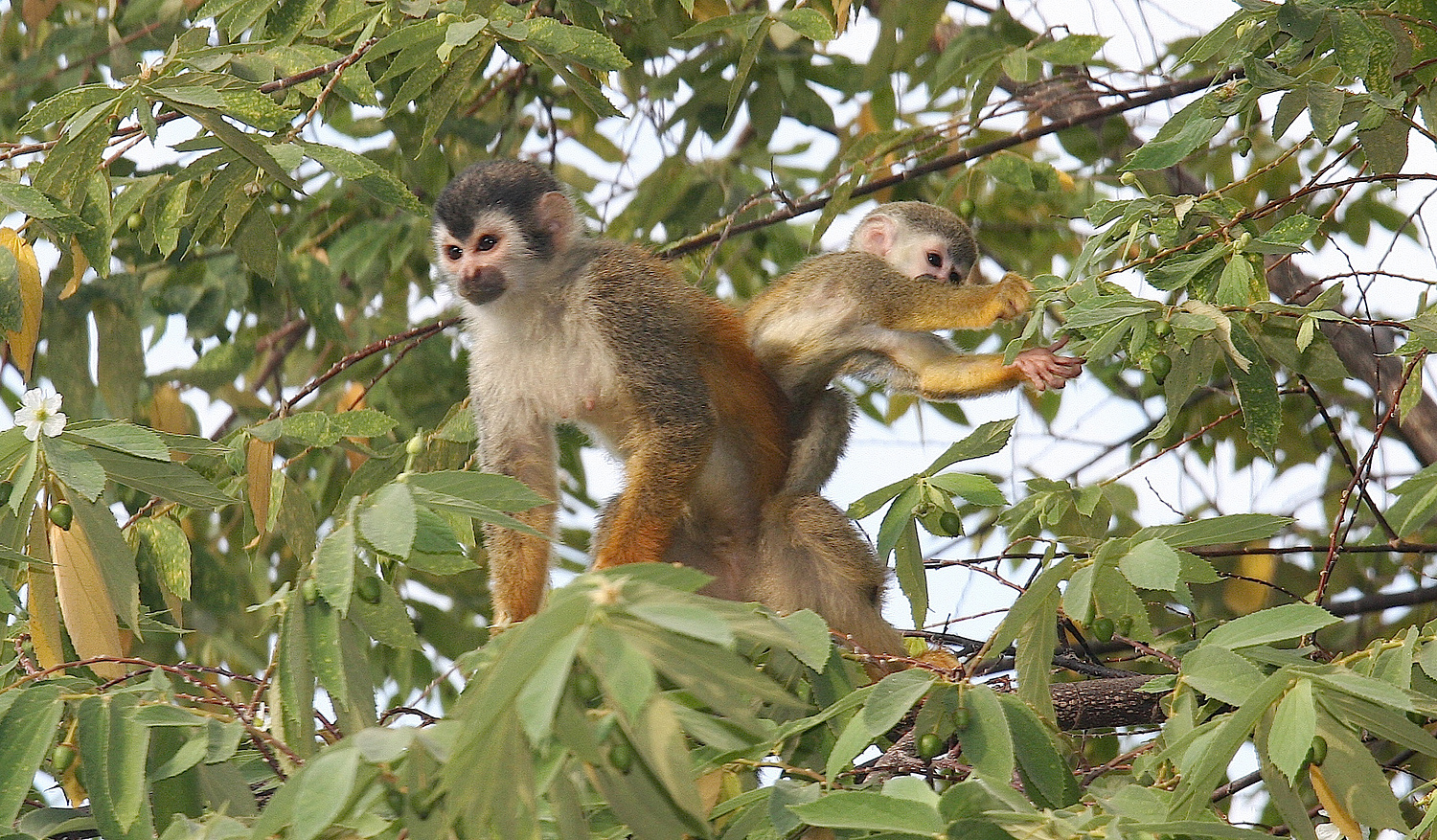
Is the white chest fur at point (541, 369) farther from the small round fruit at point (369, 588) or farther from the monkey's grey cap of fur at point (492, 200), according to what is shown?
the small round fruit at point (369, 588)

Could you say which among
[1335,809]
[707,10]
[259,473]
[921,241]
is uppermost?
[707,10]

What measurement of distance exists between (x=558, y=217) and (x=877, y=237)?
99 centimetres

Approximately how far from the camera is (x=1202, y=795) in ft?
5.63

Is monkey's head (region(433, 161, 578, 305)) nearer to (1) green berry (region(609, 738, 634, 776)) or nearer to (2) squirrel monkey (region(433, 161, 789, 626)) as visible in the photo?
(2) squirrel monkey (region(433, 161, 789, 626))

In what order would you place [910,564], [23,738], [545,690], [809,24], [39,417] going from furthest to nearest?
[809,24]
[910,564]
[39,417]
[23,738]
[545,690]

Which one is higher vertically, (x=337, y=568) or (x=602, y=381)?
(x=602, y=381)

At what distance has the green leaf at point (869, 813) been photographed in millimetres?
1640

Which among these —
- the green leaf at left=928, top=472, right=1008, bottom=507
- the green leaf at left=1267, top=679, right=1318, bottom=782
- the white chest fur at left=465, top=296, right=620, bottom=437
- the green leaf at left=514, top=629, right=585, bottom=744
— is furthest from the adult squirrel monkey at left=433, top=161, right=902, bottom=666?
the green leaf at left=514, top=629, right=585, bottom=744

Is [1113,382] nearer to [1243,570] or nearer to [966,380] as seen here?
[1243,570]

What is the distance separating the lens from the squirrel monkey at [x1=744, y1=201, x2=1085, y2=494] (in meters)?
3.35

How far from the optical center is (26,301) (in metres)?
2.94

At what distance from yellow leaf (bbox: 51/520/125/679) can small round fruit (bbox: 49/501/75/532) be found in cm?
2

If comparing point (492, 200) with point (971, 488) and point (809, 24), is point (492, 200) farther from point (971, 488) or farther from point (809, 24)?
point (971, 488)

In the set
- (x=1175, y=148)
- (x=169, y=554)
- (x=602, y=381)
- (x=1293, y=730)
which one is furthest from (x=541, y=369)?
(x=1293, y=730)
